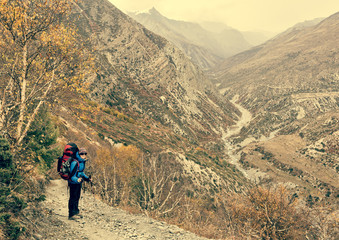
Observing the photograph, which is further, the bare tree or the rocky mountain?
the rocky mountain

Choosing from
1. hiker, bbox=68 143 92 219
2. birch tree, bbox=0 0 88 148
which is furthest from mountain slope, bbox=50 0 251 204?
hiker, bbox=68 143 92 219

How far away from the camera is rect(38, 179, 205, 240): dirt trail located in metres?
7.57

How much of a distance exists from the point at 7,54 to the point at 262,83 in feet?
568

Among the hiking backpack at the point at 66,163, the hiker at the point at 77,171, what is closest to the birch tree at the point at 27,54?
the hiking backpack at the point at 66,163

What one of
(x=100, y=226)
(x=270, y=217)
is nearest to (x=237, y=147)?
(x=270, y=217)

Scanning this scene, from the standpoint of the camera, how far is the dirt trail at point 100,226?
7.57 meters

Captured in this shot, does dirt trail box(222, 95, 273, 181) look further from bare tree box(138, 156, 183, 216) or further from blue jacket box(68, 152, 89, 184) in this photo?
→ blue jacket box(68, 152, 89, 184)

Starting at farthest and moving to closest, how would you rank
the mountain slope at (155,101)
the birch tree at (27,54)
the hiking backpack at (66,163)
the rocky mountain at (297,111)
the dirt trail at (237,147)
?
the dirt trail at (237,147)
the rocky mountain at (297,111)
the mountain slope at (155,101)
the birch tree at (27,54)
the hiking backpack at (66,163)

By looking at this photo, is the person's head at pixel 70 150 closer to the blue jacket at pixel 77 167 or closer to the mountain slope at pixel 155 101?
the blue jacket at pixel 77 167

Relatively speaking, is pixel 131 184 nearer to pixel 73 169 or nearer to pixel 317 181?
pixel 73 169

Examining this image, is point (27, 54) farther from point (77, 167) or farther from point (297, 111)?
point (297, 111)

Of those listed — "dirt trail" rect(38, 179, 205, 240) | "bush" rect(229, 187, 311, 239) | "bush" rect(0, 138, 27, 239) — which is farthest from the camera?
"bush" rect(229, 187, 311, 239)

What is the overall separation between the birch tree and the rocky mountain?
60.4 metres

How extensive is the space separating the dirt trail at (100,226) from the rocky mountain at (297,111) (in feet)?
180
